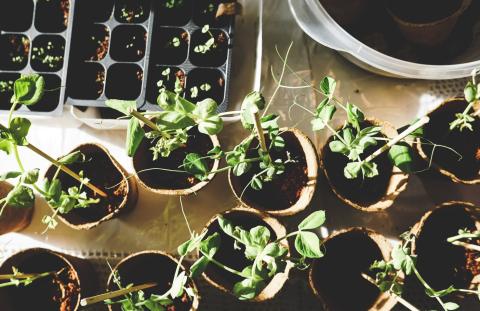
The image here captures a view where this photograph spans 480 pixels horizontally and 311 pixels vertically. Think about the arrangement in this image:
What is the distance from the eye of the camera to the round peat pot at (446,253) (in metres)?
0.95

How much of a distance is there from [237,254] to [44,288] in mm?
390

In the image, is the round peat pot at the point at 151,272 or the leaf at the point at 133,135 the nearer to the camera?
the leaf at the point at 133,135

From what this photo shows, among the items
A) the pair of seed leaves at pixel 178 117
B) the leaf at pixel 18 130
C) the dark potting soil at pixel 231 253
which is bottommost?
the dark potting soil at pixel 231 253

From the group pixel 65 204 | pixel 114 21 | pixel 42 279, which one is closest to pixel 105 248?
pixel 42 279

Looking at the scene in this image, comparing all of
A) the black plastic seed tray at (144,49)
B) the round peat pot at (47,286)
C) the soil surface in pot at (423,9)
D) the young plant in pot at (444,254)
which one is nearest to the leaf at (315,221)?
the young plant in pot at (444,254)

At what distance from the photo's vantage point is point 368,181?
3.19 feet

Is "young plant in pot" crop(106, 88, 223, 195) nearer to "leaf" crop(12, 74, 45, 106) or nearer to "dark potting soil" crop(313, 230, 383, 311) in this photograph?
"leaf" crop(12, 74, 45, 106)

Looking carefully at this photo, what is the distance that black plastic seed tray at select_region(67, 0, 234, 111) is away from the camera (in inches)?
39.9

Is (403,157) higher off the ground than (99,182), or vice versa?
(403,157)

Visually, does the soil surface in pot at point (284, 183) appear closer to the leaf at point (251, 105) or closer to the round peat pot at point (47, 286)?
the leaf at point (251, 105)

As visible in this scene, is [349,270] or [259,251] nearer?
[259,251]

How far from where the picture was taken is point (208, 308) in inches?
40.2

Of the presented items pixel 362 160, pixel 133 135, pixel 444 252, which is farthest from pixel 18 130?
pixel 444 252

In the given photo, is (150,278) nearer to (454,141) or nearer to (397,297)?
(397,297)
